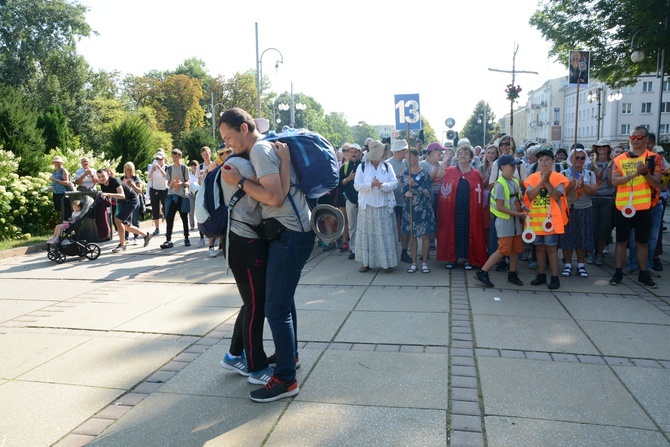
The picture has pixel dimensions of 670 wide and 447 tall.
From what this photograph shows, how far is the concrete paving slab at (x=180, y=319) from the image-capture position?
5.49 meters

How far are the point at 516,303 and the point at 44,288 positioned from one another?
6.24 m

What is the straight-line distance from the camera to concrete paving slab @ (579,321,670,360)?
15.1 feet

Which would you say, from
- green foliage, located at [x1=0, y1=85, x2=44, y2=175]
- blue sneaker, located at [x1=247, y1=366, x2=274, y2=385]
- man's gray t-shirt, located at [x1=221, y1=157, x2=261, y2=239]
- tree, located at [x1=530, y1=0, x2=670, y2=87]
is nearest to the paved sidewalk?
blue sneaker, located at [x1=247, y1=366, x2=274, y2=385]

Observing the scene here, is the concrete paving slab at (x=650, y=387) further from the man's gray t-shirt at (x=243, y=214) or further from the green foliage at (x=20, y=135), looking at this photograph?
the green foliage at (x=20, y=135)

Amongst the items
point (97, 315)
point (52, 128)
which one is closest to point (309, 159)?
point (97, 315)

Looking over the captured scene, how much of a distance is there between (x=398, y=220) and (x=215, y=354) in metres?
5.51

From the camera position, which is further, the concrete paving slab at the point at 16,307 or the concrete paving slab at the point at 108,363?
the concrete paving slab at the point at 16,307

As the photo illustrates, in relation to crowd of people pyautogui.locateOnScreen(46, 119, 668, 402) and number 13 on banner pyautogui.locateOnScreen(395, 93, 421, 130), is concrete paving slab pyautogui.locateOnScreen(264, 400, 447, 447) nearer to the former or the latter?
crowd of people pyautogui.locateOnScreen(46, 119, 668, 402)

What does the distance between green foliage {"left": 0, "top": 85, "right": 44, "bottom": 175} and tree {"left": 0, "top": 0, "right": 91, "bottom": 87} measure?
116ft

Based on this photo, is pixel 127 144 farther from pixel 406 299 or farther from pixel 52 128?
pixel 406 299

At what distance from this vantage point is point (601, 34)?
19375 millimetres

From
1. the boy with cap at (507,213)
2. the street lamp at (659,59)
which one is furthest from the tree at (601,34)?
the boy with cap at (507,213)

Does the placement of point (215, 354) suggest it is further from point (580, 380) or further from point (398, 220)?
point (398, 220)

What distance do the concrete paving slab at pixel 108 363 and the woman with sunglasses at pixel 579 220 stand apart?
5501 mm
